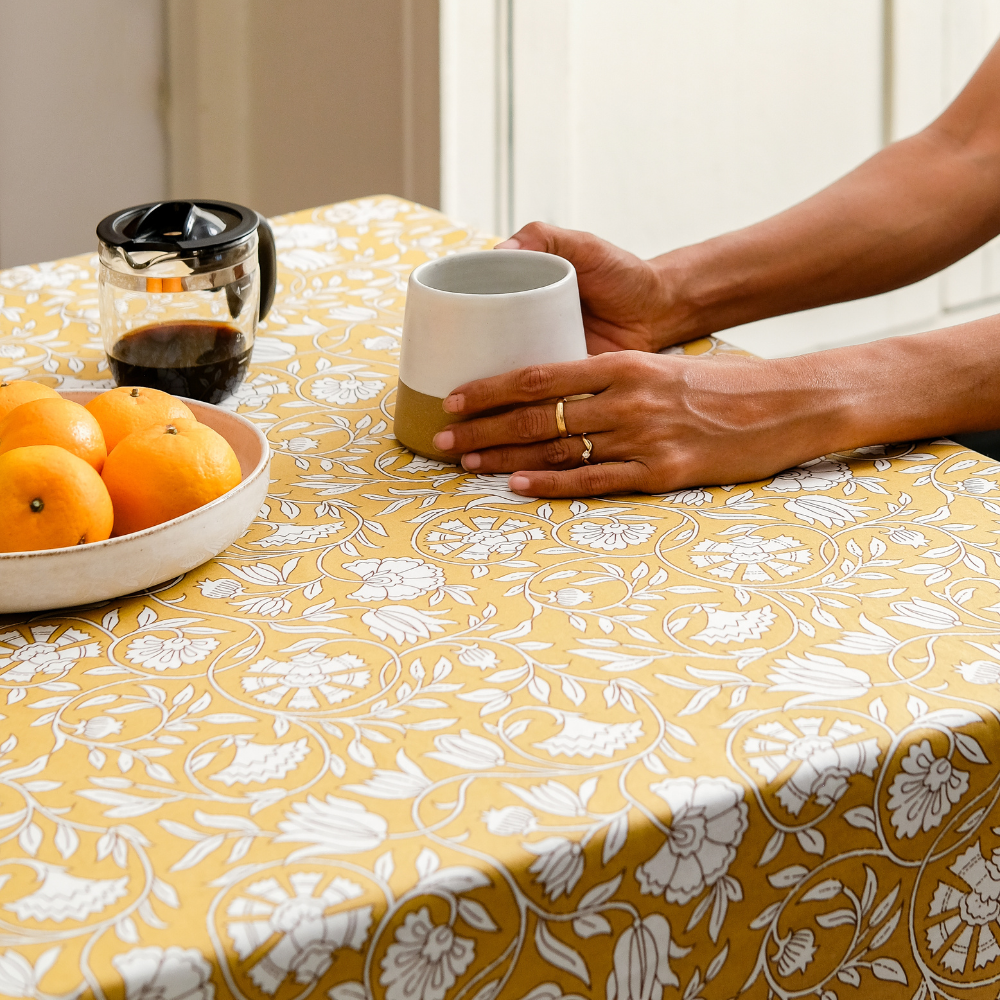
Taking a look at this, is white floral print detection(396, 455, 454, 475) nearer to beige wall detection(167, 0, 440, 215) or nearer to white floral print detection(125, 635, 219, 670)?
white floral print detection(125, 635, 219, 670)

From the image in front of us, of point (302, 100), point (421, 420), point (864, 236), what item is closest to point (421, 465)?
point (421, 420)

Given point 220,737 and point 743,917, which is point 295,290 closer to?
point 220,737

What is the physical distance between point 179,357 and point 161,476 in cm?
23

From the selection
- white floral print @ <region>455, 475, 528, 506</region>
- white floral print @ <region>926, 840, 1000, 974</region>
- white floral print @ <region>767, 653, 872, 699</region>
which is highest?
white floral print @ <region>455, 475, 528, 506</region>

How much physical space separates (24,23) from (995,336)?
1.84m

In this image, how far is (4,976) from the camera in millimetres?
383

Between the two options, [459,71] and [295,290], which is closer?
[295,290]

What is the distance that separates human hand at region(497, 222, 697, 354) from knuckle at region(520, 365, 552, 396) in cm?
23

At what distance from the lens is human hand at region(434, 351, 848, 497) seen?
0.73m

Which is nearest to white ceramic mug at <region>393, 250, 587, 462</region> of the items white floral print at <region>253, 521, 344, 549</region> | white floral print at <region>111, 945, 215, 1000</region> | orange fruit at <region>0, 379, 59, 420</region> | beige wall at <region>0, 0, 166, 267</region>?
white floral print at <region>253, 521, 344, 549</region>

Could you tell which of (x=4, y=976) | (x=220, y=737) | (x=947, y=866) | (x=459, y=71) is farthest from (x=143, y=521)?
(x=459, y=71)

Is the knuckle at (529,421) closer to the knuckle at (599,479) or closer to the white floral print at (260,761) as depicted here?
the knuckle at (599,479)

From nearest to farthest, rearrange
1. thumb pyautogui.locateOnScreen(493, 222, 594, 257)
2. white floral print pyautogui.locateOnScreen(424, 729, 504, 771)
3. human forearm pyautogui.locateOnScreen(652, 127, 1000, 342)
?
white floral print pyautogui.locateOnScreen(424, 729, 504, 771) < thumb pyautogui.locateOnScreen(493, 222, 594, 257) < human forearm pyautogui.locateOnScreen(652, 127, 1000, 342)

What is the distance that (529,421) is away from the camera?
0.75 meters
